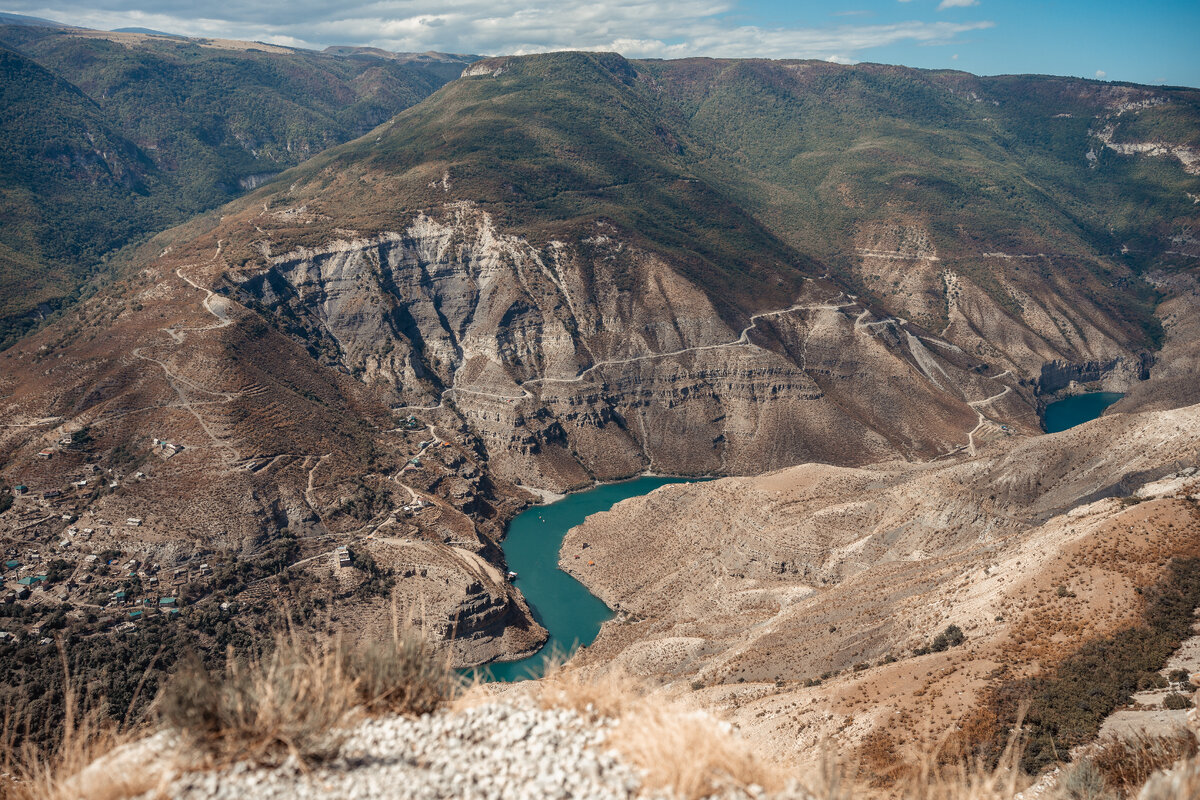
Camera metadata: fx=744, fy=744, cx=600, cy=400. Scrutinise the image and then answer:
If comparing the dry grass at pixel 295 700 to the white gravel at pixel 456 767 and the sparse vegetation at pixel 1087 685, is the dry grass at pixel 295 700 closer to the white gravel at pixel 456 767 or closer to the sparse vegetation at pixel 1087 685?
the white gravel at pixel 456 767

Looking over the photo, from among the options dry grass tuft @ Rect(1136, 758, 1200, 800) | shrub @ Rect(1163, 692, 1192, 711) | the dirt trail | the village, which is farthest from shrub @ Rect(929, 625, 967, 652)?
the dirt trail

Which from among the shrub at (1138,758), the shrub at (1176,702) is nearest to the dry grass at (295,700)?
the shrub at (1138,758)

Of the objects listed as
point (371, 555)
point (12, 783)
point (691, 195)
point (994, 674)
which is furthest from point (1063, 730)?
point (691, 195)

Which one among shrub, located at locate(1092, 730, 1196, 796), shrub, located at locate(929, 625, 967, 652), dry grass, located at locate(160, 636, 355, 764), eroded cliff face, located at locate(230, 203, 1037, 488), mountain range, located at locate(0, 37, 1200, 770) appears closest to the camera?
dry grass, located at locate(160, 636, 355, 764)

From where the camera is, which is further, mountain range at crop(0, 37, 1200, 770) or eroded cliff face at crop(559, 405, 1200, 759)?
mountain range at crop(0, 37, 1200, 770)

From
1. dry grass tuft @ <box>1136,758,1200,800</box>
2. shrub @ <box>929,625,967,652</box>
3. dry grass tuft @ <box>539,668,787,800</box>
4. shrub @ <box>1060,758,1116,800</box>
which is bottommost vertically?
shrub @ <box>929,625,967,652</box>

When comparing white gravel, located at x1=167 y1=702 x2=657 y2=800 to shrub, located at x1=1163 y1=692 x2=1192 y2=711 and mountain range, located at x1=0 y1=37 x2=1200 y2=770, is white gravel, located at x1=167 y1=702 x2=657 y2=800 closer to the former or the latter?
mountain range, located at x1=0 y1=37 x2=1200 y2=770

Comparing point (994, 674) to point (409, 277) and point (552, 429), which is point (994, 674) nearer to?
point (552, 429)
